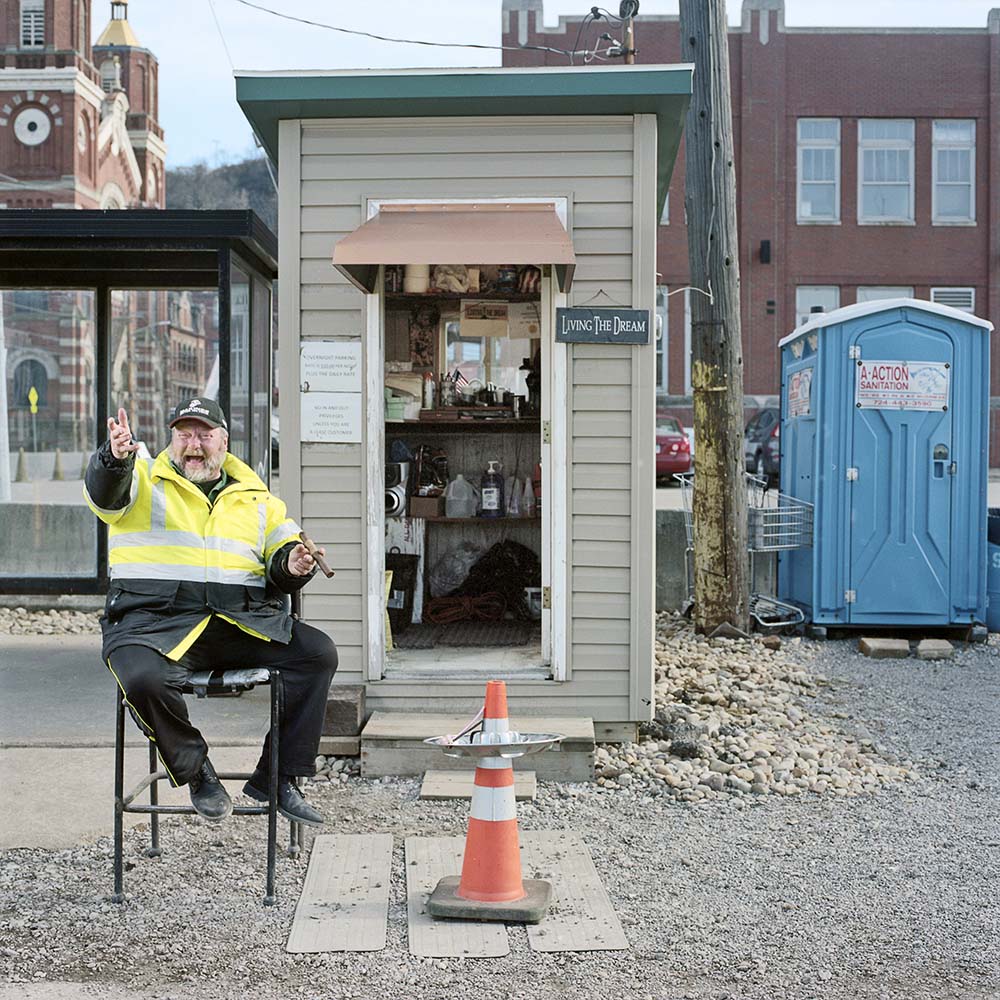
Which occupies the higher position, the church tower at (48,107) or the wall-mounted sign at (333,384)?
the church tower at (48,107)

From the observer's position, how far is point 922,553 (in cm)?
906

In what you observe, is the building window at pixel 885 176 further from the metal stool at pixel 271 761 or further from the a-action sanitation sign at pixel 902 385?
the metal stool at pixel 271 761

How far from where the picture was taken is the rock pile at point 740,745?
18.6 feet

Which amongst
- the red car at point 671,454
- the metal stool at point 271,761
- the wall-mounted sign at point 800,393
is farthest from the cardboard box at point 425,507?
the red car at point 671,454

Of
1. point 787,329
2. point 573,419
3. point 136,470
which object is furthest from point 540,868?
point 787,329

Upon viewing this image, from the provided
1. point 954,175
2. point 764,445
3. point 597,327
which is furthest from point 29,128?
point 597,327

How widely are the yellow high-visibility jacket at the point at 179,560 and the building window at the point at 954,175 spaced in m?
28.8

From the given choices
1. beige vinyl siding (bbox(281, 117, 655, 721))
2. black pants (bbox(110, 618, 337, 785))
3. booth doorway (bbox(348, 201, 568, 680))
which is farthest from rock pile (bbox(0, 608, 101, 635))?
black pants (bbox(110, 618, 337, 785))

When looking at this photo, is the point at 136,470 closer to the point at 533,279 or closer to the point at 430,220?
the point at 430,220

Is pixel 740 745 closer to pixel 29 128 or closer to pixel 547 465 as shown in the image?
pixel 547 465

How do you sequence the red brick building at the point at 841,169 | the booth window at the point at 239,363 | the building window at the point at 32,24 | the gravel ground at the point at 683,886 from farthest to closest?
the building window at the point at 32,24 < the red brick building at the point at 841,169 < the booth window at the point at 239,363 < the gravel ground at the point at 683,886

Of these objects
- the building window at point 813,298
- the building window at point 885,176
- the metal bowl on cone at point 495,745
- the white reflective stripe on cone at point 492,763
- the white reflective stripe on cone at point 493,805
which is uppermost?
the building window at point 885,176

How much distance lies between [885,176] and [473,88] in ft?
86.6

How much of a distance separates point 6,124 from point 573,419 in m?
43.3
